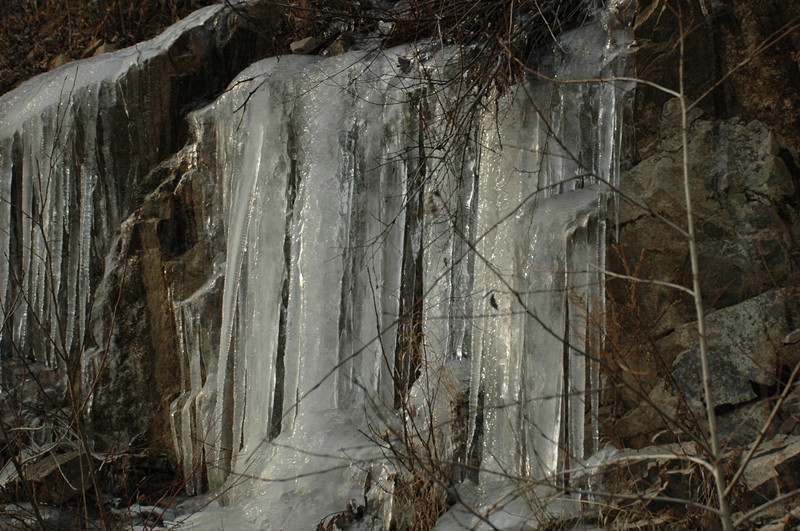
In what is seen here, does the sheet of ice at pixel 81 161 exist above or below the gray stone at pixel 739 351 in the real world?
above

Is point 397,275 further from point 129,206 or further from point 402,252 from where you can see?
point 129,206

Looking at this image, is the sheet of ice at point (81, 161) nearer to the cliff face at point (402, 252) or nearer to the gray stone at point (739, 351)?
the cliff face at point (402, 252)

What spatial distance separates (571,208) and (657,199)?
328 mm

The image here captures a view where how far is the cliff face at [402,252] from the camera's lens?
3.03 metres

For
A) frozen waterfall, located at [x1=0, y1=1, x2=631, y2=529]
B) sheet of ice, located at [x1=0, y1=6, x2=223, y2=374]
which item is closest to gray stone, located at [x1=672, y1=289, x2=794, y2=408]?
frozen waterfall, located at [x1=0, y1=1, x2=631, y2=529]

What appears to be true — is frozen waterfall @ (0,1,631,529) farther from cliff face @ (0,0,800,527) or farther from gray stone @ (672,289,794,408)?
gray stone @ (672,289,794,408)

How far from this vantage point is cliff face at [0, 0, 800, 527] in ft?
9.95

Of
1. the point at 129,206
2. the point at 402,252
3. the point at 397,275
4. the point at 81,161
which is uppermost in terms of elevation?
the point at 81,161


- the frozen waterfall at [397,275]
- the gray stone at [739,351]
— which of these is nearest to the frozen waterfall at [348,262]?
the frozen waterfall at [397,275]

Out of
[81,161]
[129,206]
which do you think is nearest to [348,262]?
[129,206]

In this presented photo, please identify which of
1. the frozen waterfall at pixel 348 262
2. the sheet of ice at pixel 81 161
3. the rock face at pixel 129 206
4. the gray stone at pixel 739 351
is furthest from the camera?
the sheet of ice at pixel 81 161

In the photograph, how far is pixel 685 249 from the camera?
308cm

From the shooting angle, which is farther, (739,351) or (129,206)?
(129,206)

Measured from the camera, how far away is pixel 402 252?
13.8 ft
